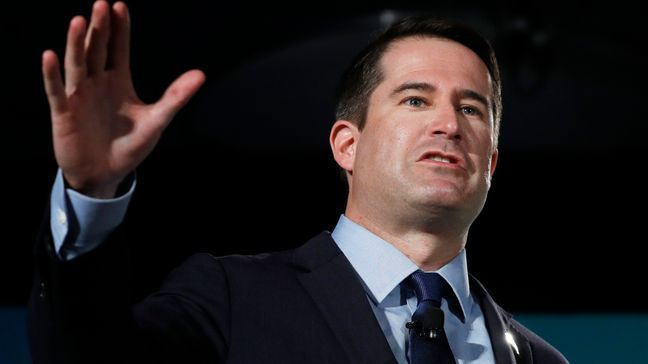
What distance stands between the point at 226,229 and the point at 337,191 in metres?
0.49

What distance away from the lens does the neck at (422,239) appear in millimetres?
1815

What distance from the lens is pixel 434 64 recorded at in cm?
191

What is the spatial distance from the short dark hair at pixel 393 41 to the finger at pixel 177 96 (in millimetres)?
727

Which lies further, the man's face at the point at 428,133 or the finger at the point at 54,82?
the man's face at the point at 428,133

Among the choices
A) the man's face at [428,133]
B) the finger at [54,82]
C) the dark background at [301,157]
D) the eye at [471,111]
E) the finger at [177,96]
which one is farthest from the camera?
the dark background at [301,157]

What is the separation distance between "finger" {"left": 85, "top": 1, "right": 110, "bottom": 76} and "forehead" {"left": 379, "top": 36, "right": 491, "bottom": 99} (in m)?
0.78

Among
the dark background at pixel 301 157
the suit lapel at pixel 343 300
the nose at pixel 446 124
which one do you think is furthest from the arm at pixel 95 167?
the dark background at pixel 301 157

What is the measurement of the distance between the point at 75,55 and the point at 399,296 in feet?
2.47

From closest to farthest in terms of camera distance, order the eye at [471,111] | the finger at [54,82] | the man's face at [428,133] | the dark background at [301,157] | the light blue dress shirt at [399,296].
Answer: the finger at [54,82] → the light blue dress shirt at [399,296] → the man's face at [428,133] → the eye at [471,111] → the dark background at [301,157]

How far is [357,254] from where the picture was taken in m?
1.78

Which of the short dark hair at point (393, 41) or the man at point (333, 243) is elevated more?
the short dark hair at point (393, 41)

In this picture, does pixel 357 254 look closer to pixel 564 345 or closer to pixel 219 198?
pixel 564 345

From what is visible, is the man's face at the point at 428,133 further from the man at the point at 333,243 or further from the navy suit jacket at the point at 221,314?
the navy suit jacket at the point at 221,314

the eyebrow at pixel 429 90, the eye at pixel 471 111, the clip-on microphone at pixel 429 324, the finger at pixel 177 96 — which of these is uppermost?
the eyebrow at pixel 429 90
